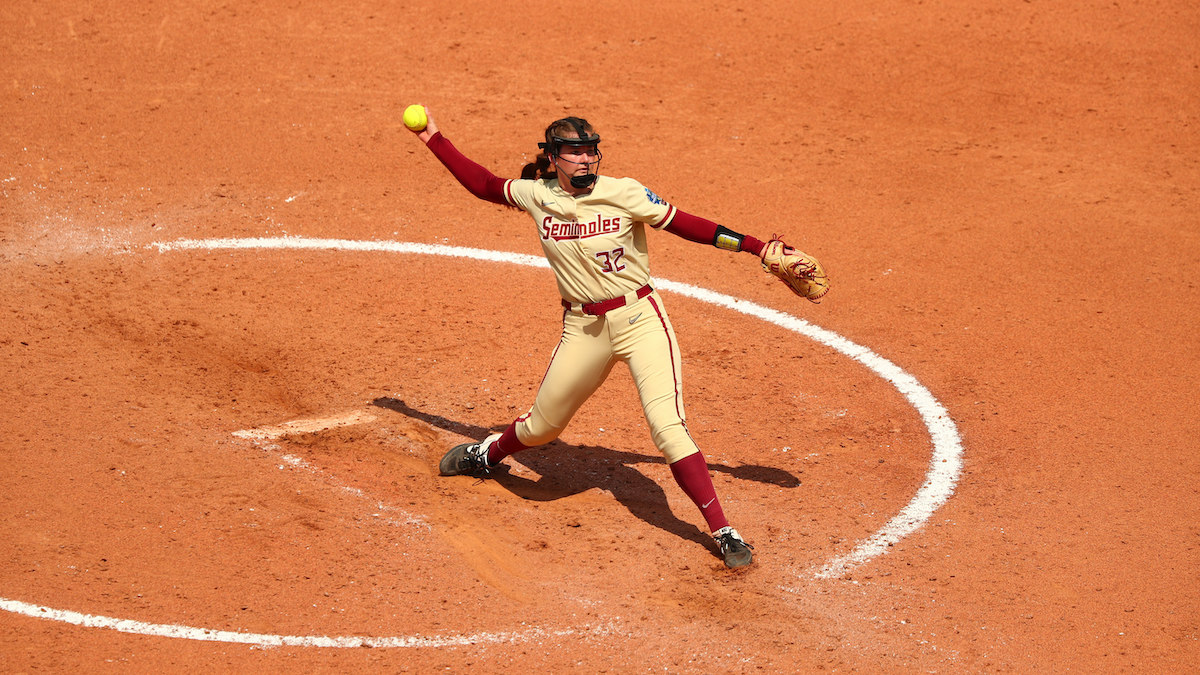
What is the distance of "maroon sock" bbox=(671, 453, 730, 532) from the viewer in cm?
552

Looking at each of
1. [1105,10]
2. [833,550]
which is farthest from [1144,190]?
[833,550]

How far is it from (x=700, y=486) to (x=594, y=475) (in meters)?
1.14

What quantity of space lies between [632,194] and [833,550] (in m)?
2.02

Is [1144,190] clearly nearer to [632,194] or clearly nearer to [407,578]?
[632,194]

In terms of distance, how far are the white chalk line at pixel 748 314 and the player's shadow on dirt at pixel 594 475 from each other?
0.71 meters

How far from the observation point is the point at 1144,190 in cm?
1002

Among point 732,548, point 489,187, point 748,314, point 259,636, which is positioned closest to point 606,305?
point 489,187

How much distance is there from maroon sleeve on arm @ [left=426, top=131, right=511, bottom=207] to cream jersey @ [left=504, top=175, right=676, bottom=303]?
165 mm

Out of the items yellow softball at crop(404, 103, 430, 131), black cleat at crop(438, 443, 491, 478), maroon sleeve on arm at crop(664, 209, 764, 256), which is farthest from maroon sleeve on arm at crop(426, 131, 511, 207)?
black cleat at crop(438, 443, 491, 478)

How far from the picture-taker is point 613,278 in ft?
18.4

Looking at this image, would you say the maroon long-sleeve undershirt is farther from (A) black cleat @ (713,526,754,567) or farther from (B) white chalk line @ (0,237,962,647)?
(B) white chalk line @ (0,237,962,647)

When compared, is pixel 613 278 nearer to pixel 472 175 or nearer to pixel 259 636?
pixel 472 175

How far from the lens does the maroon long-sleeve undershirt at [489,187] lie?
5.60 metres

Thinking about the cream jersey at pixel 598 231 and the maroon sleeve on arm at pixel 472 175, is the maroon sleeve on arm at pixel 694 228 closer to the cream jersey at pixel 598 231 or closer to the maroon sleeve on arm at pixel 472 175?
the cream jersey at pixel 598 231
